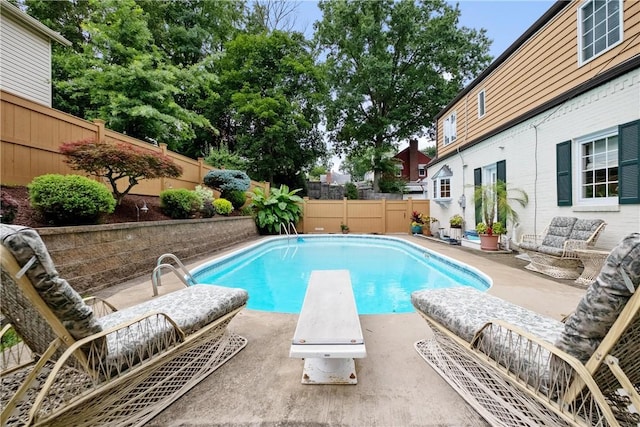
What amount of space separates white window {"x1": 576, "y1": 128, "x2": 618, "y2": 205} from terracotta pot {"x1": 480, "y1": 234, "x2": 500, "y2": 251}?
81.8 inches

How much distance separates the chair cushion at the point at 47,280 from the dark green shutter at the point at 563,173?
732 centimetres

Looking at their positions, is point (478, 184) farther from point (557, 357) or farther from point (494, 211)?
point (557, 357)

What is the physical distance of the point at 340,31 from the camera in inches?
721

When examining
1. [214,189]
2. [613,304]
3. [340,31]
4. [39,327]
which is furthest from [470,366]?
[340,31]

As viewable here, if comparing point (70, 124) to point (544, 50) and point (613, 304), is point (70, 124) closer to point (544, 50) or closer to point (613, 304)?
point (613, 304)

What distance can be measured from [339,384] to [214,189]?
9.28m

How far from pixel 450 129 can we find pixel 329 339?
1195 centimetres

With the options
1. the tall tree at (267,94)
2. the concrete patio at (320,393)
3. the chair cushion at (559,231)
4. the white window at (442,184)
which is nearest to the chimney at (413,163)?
the tall tree at (267,94)

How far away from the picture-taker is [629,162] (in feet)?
13.9

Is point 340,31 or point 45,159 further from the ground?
point 340,31

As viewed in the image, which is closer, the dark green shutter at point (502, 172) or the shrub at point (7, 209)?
the shrub at point (7, 209)

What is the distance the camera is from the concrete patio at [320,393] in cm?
155

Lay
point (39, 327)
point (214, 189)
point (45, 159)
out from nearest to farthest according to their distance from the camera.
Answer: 1. point (39, 327)
2. point (45, 159)
3. point (214, 189)

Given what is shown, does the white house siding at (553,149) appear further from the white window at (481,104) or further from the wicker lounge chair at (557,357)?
the wicker lounge chair at (557,357)
